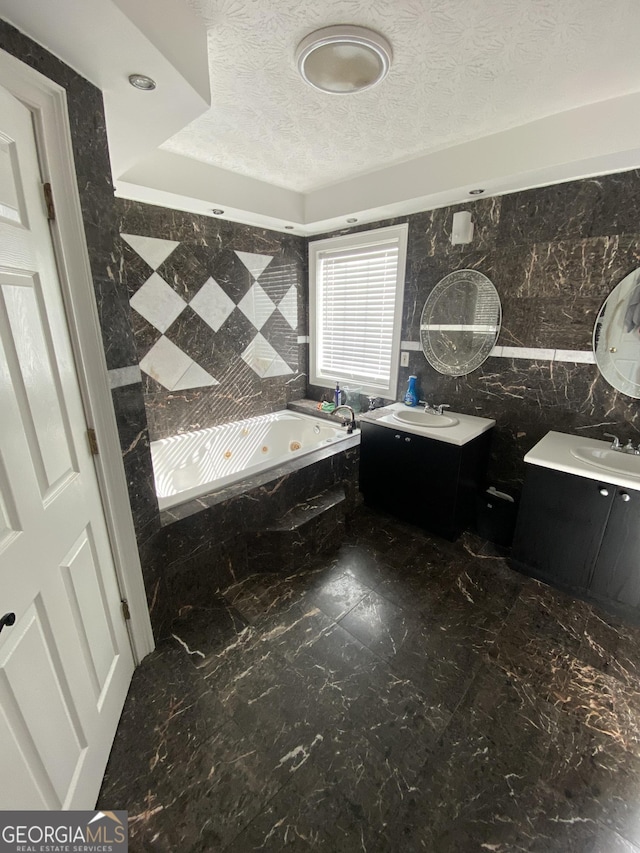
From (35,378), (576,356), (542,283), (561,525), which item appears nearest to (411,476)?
(561,525)

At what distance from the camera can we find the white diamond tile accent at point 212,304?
2.82 metres

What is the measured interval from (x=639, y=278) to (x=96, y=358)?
8.81ft

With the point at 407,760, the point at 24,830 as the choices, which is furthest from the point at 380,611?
the point at 24,830

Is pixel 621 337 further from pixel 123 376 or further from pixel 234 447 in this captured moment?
pixel 234 447

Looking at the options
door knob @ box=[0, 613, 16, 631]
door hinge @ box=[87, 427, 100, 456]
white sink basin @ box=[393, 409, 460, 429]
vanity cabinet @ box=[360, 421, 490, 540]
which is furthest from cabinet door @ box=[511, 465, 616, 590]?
door knob @ box=[0, 613, 16, 631]

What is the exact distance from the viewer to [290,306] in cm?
348

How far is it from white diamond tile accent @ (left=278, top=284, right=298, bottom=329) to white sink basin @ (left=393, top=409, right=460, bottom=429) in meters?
1.50

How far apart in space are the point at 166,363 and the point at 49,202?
5.73 ft

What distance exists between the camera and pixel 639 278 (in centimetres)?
192

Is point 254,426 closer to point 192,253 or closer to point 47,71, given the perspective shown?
point 192,253

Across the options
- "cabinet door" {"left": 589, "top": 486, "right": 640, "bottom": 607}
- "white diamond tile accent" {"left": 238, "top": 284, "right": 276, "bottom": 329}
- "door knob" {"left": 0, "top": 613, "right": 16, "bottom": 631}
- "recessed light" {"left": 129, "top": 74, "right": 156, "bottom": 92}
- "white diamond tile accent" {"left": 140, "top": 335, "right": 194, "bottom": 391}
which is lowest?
"cabinet door" {"left": 589, "top": 486, "right": 640, "bottom": 607}

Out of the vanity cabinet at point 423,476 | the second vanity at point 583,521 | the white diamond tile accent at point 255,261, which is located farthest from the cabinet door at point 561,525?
the white diamond tile accent at point 255,261

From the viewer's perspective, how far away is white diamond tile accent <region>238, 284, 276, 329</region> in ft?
10.2

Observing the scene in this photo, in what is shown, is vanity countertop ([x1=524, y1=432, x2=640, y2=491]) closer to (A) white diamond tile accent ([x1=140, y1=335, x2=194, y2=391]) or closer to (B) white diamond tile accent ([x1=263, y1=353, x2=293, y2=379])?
(B) white diamond tile accent ([x1=263, y1=353, x2=293, y2=379])
